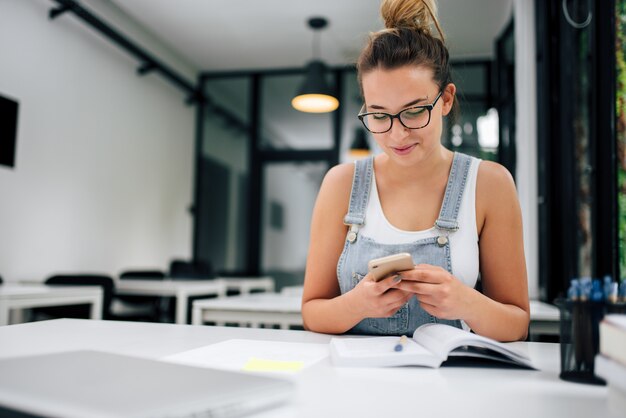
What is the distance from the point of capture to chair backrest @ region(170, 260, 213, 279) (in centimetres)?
479

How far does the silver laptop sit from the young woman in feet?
1.82

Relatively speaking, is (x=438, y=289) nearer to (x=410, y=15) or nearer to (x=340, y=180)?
(x=340, y=180)

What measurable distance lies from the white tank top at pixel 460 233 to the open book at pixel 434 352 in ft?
1.24

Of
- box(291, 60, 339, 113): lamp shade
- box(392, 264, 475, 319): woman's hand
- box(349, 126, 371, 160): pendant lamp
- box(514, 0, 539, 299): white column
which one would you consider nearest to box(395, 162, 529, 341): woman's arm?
box(392, 264, 475, 319): woman's hand

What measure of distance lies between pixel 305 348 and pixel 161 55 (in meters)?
5.89

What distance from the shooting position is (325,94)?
15.3 ft

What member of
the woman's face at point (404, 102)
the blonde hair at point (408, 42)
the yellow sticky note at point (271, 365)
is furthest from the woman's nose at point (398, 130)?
the yellow sticky note at point (271, 365)

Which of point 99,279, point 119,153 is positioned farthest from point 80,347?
point 119,153

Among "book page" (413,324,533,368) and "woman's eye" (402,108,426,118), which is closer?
"book page" (413,324,533,368)

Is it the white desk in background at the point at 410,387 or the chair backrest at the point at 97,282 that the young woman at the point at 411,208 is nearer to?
the white desk in background at the point at 410,387

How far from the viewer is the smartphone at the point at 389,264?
99cm

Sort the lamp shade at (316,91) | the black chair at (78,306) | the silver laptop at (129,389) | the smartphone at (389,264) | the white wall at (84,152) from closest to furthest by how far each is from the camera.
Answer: the silver laptop at (129,389) → the smartphone at (389,264) → the black chair at (78,306) → the white wall at (84,152) → the lamp shade at (316,91)

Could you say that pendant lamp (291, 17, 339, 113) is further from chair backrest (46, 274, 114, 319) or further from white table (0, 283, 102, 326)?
white table (0, 283, 102, 326)

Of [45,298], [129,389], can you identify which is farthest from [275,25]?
[129,389]
